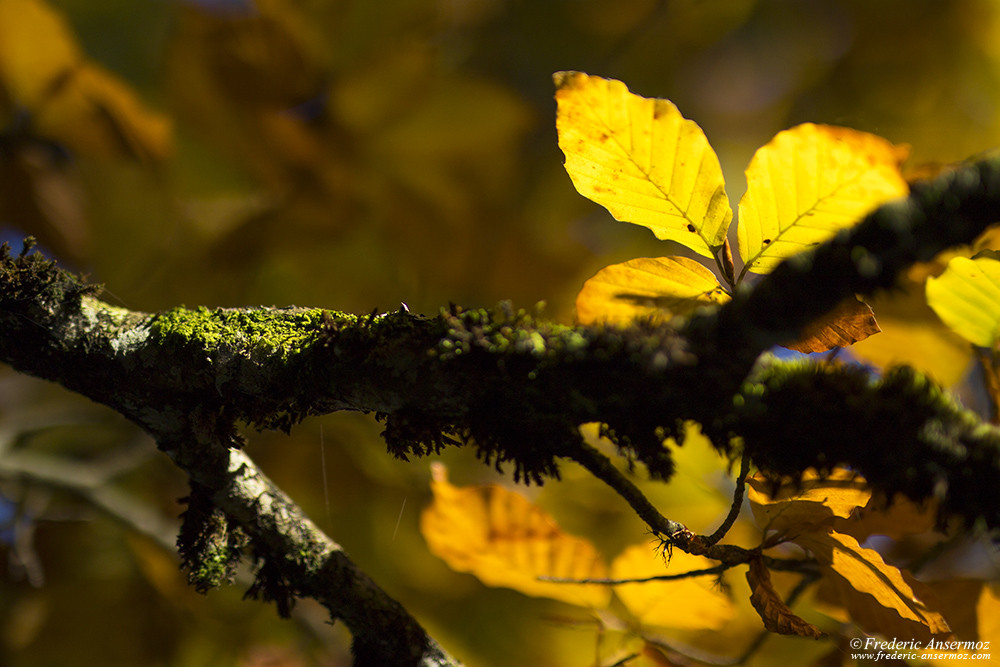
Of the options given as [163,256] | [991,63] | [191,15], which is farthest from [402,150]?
[991,63]

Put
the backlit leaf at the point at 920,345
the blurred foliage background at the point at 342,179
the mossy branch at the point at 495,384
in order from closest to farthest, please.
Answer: the mossy branch at the point at 495,384, the backlit leaf at the point at 920,345, the blurred foliage background at the point at 342,179

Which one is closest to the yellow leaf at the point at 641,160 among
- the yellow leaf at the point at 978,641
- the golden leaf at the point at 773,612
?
the golden leaf at the point at 773,612

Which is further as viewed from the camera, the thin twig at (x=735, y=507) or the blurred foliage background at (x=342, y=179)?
the blurred foliage background at (x=342, y=179)

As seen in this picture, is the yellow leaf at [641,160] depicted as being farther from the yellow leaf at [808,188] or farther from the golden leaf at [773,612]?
the golden leaf at [773,612]

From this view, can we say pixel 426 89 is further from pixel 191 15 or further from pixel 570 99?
pixel 570 99

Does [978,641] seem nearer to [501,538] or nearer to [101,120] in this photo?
[501,538]

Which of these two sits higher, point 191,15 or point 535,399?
point 191,15

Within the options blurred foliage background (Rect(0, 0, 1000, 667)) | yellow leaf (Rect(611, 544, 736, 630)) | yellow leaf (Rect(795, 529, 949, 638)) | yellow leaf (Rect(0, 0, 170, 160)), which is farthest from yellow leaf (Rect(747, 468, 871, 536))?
yellow leaf (Rect(0, 0, 170, 160))
